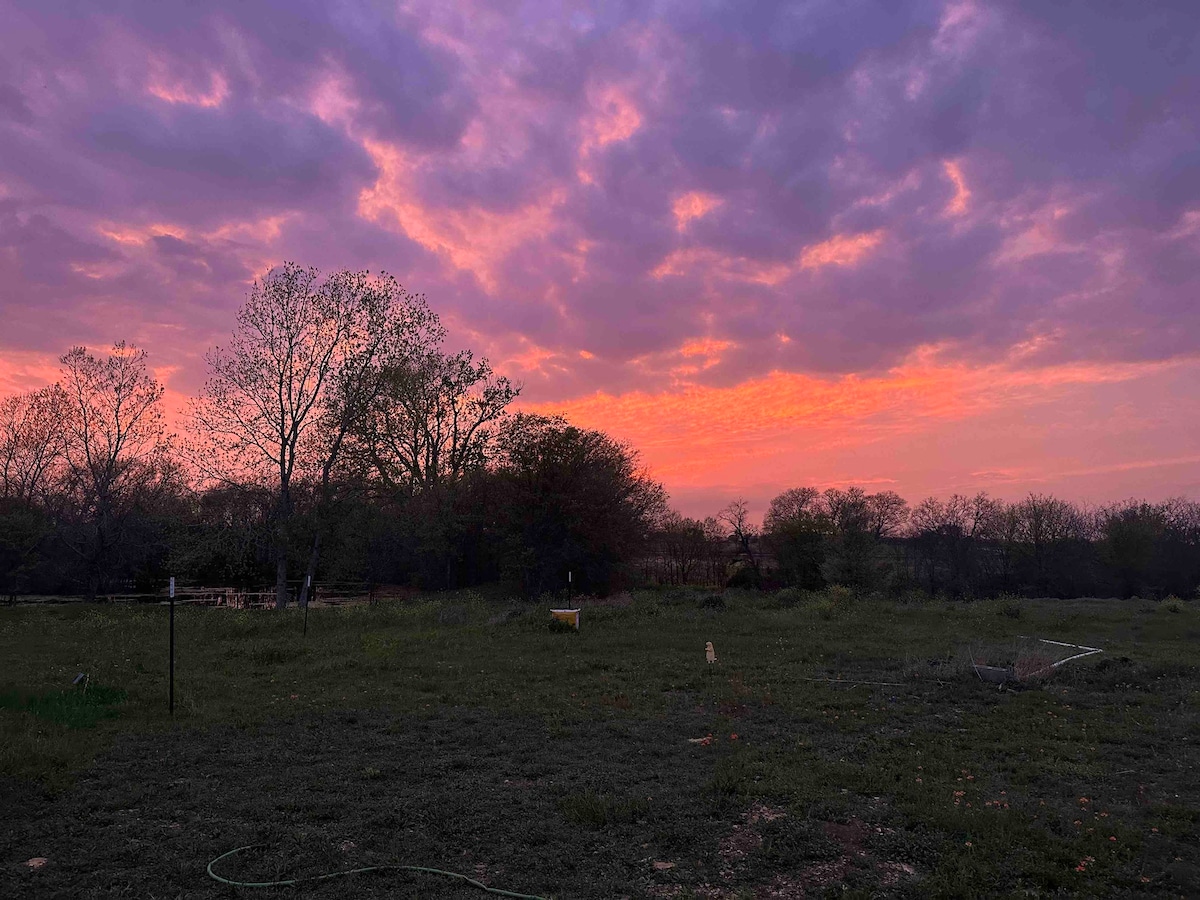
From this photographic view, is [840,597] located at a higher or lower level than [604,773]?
higher

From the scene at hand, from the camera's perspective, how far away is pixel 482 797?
269 inches

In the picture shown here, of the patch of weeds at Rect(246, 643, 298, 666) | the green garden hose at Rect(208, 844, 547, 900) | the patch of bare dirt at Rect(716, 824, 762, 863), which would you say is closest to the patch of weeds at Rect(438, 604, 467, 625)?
the patch of weeds at Rect(246, 643, 298, 666)

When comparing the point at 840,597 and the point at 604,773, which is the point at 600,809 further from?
the point at 840,597

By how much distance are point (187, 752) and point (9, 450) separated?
4075cm

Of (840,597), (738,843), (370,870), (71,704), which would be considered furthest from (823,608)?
(370,870)

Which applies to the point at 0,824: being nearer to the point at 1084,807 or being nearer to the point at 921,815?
the point at 921,815

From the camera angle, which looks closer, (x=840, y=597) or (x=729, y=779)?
(x=729, y=779)

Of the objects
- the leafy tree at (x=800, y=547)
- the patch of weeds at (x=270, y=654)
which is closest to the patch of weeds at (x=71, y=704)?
the patch of weeds at (x=270, y=654)

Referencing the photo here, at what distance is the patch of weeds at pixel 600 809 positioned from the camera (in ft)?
20.2

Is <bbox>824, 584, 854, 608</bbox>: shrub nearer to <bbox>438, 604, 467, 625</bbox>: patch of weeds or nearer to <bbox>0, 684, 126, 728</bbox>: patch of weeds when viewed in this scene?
<bbox>438, 604, 467, 625</bbox>: patch of weeds

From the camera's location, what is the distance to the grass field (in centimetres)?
519

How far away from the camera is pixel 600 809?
20.7ft

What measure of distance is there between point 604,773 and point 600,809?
1.26 m

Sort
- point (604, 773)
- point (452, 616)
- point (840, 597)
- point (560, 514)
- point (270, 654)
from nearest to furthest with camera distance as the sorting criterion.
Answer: point (604, 773), point (270, 654), point (452, 616), point (840, 597), point (560, 514)
